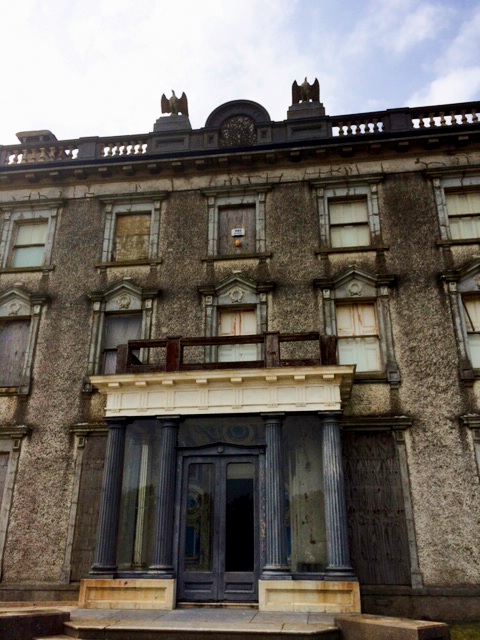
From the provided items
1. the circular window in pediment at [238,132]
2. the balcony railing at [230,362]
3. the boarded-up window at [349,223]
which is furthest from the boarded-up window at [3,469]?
the circular window in pediment at [238,132]

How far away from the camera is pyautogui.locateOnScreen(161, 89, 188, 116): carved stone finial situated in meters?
17.1

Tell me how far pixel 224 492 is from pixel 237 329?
14.6 feet

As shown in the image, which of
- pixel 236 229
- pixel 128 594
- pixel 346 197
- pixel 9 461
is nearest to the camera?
pixel 128 594

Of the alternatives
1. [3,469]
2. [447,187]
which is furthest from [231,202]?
[3,469]

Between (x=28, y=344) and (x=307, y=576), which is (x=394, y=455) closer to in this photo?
(x=307, y=576)

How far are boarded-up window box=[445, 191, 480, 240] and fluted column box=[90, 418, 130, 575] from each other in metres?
9.29

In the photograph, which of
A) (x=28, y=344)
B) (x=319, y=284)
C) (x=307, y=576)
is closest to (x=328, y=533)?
(x=307, y=576)

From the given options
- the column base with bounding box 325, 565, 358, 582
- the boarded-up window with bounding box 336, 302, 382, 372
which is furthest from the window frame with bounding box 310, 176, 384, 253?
the column base with bounding box 325, 565, 358, 582

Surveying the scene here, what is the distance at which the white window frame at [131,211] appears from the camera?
50.2ft

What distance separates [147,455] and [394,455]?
5.28 metres

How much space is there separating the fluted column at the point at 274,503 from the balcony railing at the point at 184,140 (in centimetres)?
845

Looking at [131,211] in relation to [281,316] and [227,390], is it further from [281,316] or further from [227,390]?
[227,390]

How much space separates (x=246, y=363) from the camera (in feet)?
37.3

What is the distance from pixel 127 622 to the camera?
859cm
